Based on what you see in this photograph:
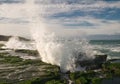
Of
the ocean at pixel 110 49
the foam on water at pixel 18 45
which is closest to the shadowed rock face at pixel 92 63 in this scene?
the ocean at pixel 110 49

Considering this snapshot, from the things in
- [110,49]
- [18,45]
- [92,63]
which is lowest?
[110,49]

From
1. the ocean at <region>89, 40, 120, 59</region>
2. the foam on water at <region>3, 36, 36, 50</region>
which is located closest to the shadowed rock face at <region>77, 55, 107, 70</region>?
the ocean at <region>89, 40, 120, 59</region>

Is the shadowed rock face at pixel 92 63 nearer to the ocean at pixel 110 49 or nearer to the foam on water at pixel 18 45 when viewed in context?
the ocean at pixel 110 49

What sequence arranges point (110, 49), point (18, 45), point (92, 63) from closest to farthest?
point (92, 63)
point (110, 49)
point (18, 45)

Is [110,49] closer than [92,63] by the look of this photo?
No

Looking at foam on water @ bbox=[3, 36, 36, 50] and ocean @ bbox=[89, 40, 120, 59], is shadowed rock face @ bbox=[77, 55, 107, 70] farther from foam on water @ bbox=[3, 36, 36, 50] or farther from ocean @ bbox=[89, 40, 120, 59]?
foam on water @ bbox=[3, 36, 36, 50]

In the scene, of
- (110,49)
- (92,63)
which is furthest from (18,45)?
(92,63)

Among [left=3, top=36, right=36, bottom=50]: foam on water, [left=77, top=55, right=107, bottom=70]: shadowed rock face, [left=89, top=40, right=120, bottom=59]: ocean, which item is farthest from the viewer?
[left=3, top=36, right=36, bottom=50]: foam on water

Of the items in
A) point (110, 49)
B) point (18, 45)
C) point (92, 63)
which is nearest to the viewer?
point (92, 63)

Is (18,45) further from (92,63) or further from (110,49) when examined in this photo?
(92,63)

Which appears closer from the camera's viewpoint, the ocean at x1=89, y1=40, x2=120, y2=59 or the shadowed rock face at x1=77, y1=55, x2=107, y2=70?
the shadowed rock face at x1=77, y1=55, x2=107, y2=70

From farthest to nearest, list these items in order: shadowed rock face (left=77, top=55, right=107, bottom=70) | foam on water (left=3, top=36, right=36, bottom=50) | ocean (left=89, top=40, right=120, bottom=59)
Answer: foam on water (left=3, top=36, right=36, bottom=50), ocean (left=89, top=40, right=120, bottom=59), shadowed rock face (left=77, top=55, right=107, bottom=70)

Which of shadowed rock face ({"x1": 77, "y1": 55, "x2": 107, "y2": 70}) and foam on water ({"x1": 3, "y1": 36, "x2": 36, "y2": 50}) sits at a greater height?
shadowed rock face ({"x1": 77, "y1": 55, "x2": 107, "y2": 70})
